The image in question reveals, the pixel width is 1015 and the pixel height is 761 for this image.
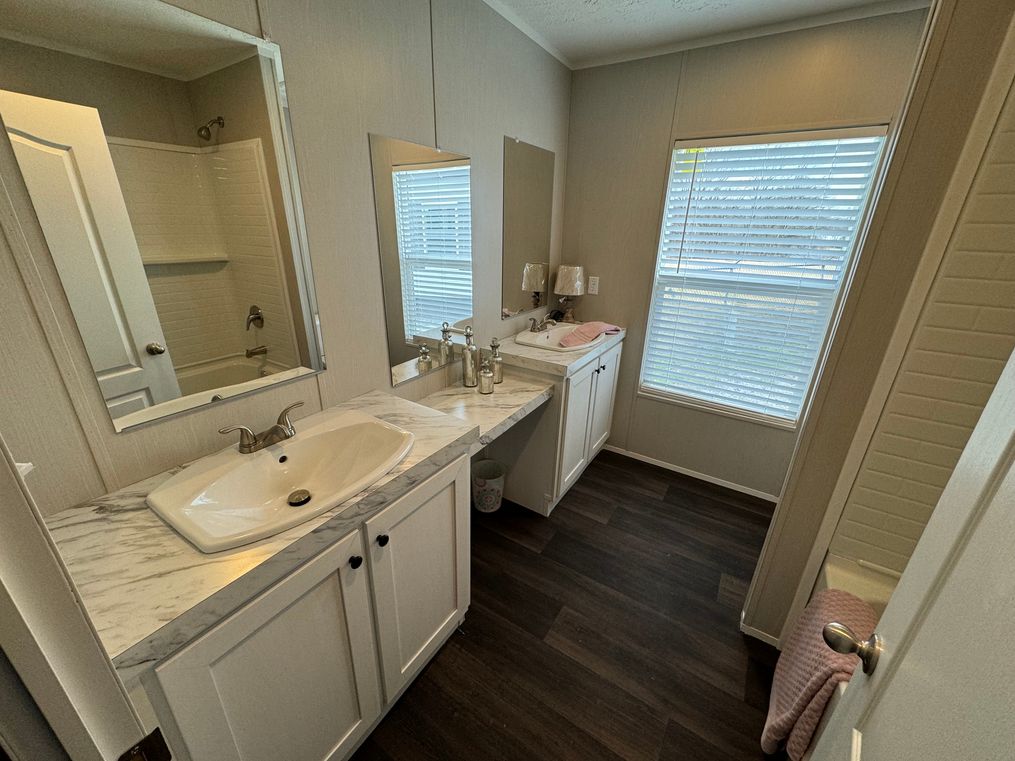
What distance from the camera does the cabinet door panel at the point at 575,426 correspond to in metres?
2.07

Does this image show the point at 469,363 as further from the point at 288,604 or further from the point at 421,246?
the point at 288,604

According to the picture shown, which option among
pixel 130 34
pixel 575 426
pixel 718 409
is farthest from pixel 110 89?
pixel 718 409

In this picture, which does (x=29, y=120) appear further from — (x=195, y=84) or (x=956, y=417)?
(x=956, y=417)

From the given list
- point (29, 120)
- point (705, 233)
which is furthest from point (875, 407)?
point (29, 120)

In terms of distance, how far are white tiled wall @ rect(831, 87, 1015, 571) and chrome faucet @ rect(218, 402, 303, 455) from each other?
174 centimetres

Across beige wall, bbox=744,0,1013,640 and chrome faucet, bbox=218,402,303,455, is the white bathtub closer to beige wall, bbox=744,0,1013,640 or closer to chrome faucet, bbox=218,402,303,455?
beige wall, bbox=744,0,1013,640

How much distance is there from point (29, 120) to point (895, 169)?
1.97 m

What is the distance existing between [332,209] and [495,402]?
0.97 m

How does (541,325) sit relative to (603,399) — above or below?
above

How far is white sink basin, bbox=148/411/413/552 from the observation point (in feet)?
2.88

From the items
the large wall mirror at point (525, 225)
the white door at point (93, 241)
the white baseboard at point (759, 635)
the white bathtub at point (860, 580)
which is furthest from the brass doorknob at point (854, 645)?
the large wall mirror at point (525, 225)

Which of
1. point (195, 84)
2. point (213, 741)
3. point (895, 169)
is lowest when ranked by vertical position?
point (213, 741)

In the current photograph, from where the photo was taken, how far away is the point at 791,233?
2.05m

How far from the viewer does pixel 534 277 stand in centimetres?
249
